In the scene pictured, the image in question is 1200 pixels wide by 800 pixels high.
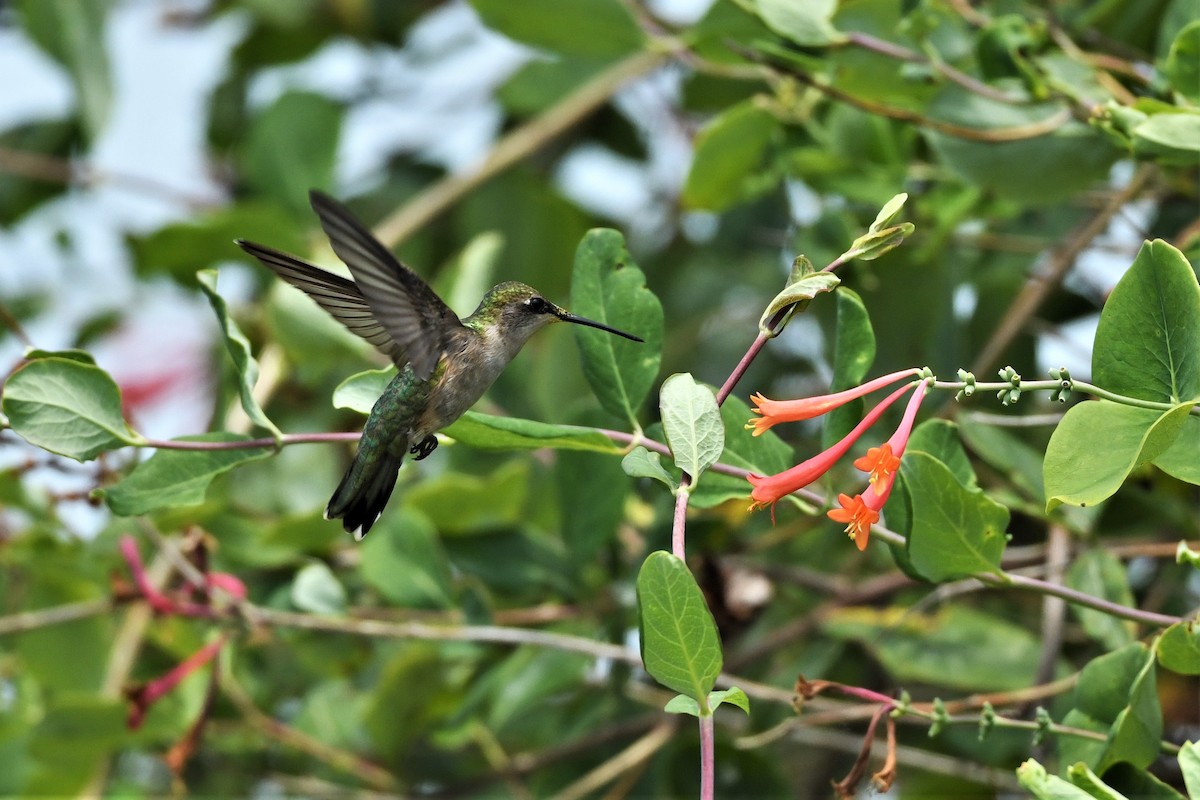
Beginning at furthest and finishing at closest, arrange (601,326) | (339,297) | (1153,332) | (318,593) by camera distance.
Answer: (318,593) < (339,297) < (601,326) < (1153,332)

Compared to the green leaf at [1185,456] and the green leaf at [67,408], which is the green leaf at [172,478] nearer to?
the green leaf at [67,408]

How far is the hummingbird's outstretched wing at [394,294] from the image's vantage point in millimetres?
1245

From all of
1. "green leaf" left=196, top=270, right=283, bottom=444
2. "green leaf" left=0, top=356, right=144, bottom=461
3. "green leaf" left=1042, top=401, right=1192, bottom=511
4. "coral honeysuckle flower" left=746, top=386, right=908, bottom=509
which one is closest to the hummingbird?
"green leaf" left=196, top=270, right=283, bottom=444

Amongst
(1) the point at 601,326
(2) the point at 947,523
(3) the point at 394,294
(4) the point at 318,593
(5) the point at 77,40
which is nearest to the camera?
(2) the point at 947,523

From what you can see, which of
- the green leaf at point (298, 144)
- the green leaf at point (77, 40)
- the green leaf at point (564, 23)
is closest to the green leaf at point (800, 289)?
the green leaf at point (564, 23)

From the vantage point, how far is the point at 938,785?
224 cm

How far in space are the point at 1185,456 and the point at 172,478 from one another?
2.86ft

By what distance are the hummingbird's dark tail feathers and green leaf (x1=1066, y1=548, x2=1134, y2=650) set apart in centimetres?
75

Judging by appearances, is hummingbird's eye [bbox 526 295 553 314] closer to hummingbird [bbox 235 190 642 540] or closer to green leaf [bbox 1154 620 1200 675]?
hummingbird [bbox 235 190 642 540]

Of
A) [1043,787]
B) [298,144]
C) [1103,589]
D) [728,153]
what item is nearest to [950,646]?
[1103,589]

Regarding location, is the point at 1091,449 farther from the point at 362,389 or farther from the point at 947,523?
the point at 362,389

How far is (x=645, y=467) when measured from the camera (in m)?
1.05

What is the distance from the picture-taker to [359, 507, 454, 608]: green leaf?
184cm

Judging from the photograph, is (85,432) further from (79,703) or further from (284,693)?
(284,693)
